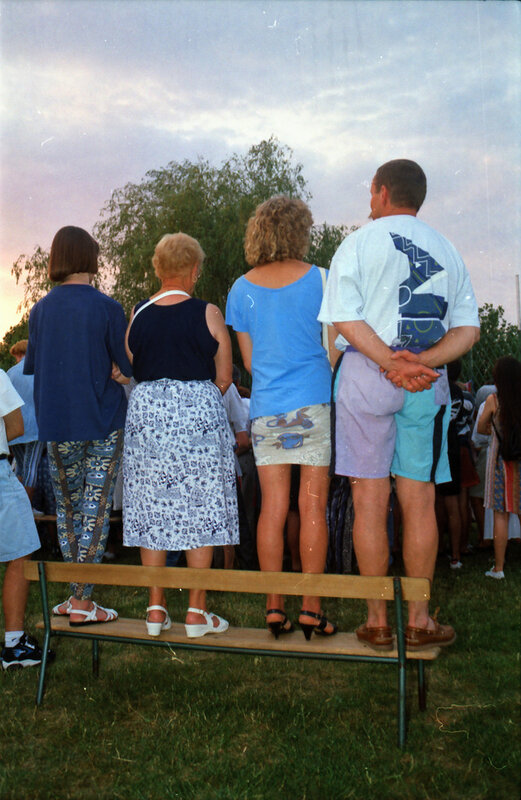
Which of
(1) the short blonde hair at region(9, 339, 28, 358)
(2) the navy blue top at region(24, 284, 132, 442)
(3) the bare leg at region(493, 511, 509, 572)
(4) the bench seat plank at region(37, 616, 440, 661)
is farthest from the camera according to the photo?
(1) the short blonde hair at region(9, 339, 28, 358)

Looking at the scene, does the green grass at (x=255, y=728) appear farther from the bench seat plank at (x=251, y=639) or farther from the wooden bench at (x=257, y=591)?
the bench seat plank at (x=251, y=639)

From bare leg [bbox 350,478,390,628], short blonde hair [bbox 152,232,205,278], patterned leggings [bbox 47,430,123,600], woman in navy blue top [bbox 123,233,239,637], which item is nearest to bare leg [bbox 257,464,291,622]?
woman in navy blue top [bbox 123,233,239,637]

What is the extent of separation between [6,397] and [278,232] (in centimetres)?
161

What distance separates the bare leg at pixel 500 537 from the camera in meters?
6.62

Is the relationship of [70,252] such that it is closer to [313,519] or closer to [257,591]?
[313,519]

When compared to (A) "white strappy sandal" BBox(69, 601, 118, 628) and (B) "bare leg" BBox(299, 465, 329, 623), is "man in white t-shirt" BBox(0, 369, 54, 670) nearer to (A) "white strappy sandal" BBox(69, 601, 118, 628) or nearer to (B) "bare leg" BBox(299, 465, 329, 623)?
(A) "white strappy sandal" BBox(69, 601, 118, 628)

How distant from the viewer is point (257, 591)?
294 centimetres

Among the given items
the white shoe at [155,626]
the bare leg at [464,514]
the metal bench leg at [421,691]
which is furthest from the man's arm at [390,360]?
the bare leg at [464,514]

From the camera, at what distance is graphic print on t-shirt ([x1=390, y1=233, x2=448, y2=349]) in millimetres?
3230

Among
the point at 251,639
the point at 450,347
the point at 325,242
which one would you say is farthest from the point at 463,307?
the point at 325,242

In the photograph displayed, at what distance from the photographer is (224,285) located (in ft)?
72.2

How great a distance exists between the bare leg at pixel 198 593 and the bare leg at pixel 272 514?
0.90ft

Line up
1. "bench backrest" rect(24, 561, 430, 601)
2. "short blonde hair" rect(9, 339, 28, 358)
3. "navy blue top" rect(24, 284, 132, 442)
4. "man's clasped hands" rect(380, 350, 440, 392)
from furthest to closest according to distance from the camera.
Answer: "short blonde hair" rect(9, 339, 28, 358), "navy blue top" rect(24, 284, 132, 442), "man's clasped hands" rect(380, 350, 440, 392), "bench backrest" rect(24, 561, 430, 601)

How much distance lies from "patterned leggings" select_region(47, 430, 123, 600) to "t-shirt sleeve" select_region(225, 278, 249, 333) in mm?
896
